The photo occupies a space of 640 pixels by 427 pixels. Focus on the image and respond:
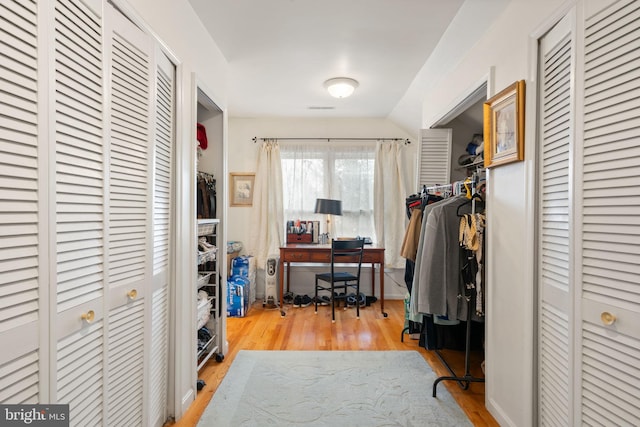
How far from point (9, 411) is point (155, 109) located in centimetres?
125

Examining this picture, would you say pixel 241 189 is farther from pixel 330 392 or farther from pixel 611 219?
pixel 611 219

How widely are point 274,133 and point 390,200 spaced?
6.08 feet

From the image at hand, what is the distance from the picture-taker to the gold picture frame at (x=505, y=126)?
1.60 m

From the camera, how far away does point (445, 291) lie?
2.04 meters

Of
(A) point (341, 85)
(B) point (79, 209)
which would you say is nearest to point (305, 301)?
(A) point (341, 85)

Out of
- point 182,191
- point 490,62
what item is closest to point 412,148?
point 490,62

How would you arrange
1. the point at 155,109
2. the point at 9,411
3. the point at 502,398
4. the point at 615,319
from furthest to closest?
1. the point at 502,398
2. the point at 155,109
3. the point at 615,319
4. the point at 9,411

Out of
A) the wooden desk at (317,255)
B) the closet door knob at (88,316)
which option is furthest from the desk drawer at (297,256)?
the closet door knob at (88,316)

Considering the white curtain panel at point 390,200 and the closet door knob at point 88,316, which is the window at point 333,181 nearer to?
the white curtain panel at point 390,200

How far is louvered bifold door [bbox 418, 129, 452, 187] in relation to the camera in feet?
9.78

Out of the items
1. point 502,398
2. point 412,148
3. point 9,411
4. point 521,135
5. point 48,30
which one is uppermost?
point 412,148

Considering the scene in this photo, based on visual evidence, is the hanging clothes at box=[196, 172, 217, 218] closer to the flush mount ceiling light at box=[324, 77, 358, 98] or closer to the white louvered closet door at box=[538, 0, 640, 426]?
the flush mount ceiling light at box=[324, 77, 358, 98]

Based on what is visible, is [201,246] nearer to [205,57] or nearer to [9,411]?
[205,57]

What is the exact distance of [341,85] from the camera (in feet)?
9.91
